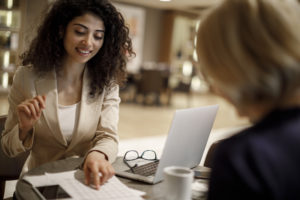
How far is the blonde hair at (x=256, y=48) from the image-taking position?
0.64 meters

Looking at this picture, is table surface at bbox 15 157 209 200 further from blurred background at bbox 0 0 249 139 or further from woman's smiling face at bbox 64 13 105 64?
blurred background at bbox 0 0 249 139

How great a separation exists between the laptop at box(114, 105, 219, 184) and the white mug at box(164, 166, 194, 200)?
101mm

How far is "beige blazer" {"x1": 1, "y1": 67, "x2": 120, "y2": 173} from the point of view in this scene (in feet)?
5.33

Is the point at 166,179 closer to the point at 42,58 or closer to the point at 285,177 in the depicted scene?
the point at 285,177

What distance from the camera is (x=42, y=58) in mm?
1712

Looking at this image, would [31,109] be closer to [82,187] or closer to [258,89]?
[82,187]

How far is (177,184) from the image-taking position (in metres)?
1.03

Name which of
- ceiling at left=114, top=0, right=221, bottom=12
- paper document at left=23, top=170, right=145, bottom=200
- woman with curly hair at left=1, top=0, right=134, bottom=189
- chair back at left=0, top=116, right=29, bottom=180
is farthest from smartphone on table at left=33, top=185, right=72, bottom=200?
ceiling at left=114, top=0, right=221, bottom=12

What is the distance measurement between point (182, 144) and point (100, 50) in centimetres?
88

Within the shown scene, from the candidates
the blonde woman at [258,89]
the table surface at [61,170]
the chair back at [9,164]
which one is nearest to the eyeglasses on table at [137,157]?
the table surface at [61,170]

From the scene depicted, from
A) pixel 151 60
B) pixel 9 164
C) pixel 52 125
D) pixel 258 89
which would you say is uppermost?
pixel 258 89

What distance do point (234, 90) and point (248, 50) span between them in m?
0.08

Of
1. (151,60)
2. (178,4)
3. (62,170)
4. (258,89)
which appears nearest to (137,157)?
(62,170)

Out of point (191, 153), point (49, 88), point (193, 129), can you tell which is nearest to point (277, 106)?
point (193, 129)
